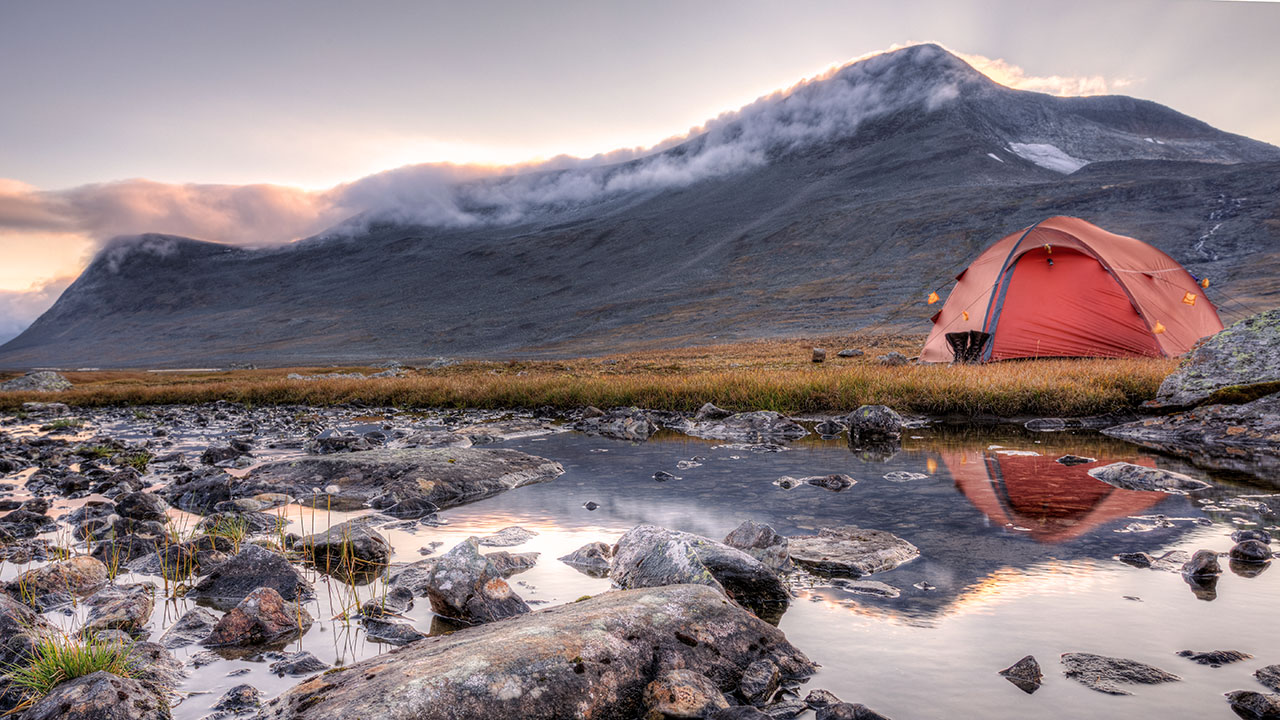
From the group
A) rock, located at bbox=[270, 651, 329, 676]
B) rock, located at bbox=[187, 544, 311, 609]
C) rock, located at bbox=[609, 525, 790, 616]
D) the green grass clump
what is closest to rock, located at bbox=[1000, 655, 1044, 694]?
rock, located at bbox=[609, 525, 790, 616]

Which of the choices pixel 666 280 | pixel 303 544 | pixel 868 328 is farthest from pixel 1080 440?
pixel 666 280

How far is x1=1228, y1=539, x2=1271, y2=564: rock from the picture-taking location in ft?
18.5

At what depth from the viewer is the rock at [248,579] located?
5.57 metres

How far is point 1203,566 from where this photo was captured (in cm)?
529

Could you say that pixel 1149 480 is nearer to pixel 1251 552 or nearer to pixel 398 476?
pixel 1251 552

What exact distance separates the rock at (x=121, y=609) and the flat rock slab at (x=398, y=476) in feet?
11.6

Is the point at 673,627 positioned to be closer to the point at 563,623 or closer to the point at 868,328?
the point at 563,623

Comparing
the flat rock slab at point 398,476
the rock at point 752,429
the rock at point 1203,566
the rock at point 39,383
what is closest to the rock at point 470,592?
the flat rock slab at point 398,476

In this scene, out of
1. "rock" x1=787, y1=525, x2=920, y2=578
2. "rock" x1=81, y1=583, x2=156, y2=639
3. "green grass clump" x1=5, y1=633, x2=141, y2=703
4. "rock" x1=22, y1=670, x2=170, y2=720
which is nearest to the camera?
"rock" x1=22, y1=670, x2=170, y2=720

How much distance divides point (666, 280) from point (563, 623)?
153 meters

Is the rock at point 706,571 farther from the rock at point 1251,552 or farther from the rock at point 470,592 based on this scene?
the rock at point 1251,552

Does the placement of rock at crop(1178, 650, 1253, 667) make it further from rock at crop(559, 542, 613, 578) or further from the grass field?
the grass field

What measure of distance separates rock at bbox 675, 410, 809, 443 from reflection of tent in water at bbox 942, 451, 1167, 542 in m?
4.02

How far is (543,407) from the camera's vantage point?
2200 cm
